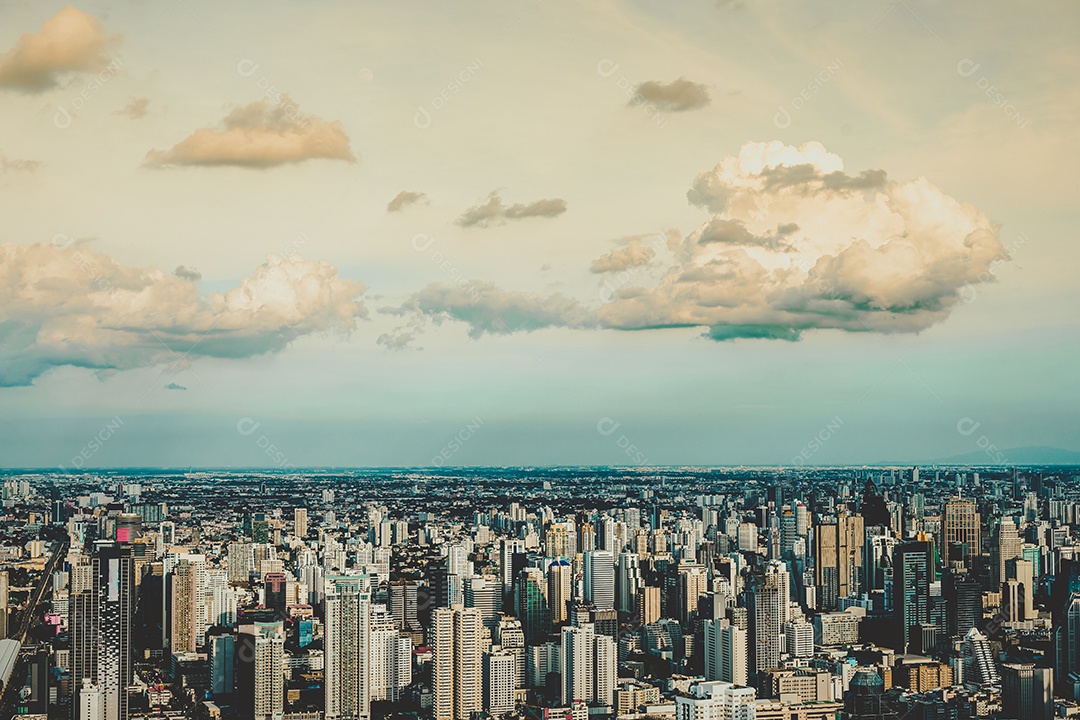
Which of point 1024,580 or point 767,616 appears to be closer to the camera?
point 767,616

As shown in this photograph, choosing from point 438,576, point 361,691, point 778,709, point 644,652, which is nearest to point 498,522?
point 438,576

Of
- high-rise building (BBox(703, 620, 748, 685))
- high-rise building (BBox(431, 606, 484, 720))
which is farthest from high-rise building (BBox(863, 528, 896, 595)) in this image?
high-rise building (BBox(431, 606, 484, 720))

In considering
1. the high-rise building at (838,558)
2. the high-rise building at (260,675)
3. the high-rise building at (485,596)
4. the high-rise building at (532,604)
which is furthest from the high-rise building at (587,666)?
the high-rise building at (838,558)

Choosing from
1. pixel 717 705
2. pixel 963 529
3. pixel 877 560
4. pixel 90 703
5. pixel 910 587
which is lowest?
pixel 90 703

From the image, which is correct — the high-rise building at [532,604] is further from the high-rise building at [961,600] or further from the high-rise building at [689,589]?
the high-rise building at [961,600]

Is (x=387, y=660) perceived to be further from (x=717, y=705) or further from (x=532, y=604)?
(x=717, y=705)

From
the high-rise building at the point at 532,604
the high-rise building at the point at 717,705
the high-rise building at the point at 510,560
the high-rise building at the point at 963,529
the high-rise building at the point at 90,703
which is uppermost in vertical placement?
the high-rise building at the point at 963,529

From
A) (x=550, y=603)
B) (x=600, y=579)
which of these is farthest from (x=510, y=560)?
(x=550, y=603)
